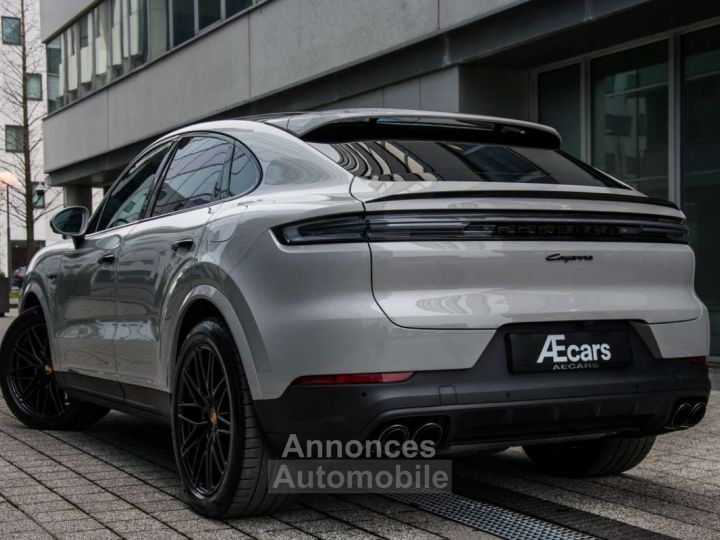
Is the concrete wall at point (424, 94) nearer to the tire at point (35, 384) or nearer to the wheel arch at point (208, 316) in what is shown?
the tire at point (35, 384)

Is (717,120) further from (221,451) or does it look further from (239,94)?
(239,94)

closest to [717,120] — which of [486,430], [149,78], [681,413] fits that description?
[681,413]

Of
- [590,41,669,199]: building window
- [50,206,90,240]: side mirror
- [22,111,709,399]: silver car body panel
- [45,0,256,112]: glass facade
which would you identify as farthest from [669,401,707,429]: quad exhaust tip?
[45,0,256,112]: glass facade

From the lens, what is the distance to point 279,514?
386 cm

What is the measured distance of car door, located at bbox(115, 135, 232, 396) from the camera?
13.7 feet

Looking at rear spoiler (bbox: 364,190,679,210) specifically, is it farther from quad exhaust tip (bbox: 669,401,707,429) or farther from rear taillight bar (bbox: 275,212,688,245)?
quad exhaust tip (bbox: 669,401,707,429)

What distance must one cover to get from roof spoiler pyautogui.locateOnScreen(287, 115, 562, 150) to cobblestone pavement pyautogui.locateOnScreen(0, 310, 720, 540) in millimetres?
1447

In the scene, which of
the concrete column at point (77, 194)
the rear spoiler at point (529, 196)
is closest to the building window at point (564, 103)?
the rear spoiler at point (529, 196)

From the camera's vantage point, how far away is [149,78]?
1991 cm

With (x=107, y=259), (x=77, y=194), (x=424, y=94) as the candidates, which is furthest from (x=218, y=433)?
(x=77, y=194)

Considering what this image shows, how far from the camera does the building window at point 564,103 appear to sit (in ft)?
36.0

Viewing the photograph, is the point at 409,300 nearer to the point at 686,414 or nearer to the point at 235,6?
the point at 686,414

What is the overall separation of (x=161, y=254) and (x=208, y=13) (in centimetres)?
1399

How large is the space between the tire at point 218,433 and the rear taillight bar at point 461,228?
1.84ft
